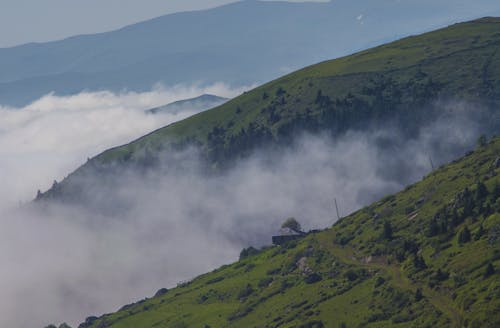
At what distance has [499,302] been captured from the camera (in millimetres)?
197750

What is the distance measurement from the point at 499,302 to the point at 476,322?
604 cm

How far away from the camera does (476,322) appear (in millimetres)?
196125
